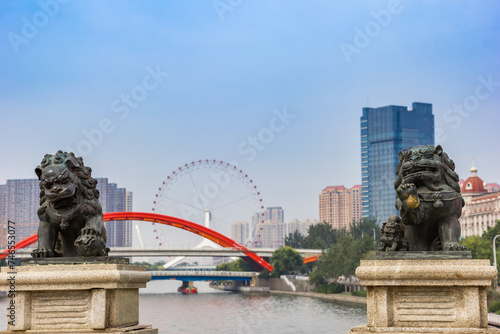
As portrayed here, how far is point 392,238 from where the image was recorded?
765cm

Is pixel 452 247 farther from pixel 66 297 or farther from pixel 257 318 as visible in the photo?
pixel 257 318

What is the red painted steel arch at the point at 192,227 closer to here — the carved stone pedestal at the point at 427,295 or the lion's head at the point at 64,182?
the lion's head at the point at 64,182

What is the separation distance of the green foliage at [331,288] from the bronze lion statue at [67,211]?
53938 millimetres

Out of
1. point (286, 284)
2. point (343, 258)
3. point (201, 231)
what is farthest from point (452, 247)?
point (201, 231)

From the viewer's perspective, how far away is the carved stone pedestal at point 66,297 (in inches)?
293

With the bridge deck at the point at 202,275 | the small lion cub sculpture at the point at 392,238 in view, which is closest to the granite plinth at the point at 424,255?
the small lion cub sculpture at the point at 392,238

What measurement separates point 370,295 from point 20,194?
277 ft

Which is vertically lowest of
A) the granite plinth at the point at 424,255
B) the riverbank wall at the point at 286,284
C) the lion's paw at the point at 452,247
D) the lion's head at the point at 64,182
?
the riverbank wall at the point at 286,284

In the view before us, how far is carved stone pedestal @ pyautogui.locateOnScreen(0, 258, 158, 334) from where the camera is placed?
744cm

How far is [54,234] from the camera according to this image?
8.10 meters

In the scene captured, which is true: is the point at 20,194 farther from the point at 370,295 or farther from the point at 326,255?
the point at 370,295

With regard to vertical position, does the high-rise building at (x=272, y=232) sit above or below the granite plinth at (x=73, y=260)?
above

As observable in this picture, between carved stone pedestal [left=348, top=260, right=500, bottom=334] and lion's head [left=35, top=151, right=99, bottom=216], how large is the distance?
320 cm

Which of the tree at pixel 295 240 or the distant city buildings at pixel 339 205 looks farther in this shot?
the distant city buildings at pixel 339 205
